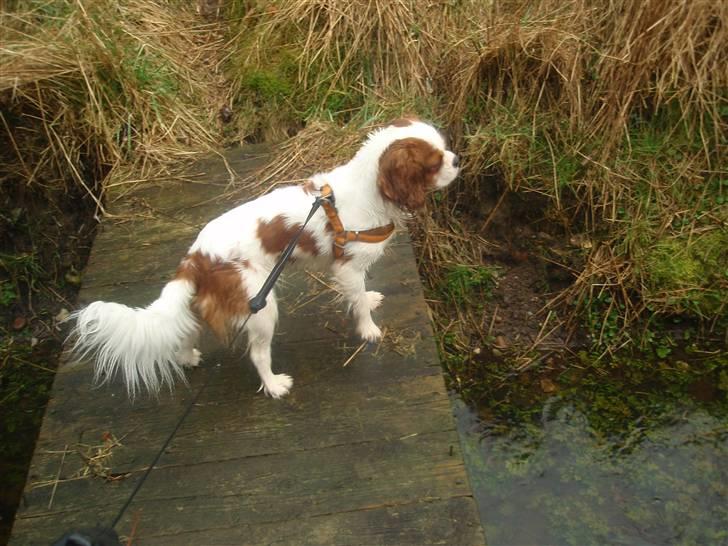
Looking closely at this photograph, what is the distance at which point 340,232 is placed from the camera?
2.80 metres

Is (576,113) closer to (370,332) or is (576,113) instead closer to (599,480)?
(370,332)

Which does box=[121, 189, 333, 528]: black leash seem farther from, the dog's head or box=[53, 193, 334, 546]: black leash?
the dog's head

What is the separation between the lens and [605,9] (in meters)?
4.26

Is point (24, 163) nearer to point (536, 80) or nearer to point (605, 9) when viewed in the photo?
point (536, 80)

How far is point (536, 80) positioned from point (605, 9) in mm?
698

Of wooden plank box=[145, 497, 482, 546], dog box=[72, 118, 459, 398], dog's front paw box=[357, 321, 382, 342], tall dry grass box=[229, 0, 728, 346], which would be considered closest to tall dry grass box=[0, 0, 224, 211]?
tall dry grass box=[229, 0, 728, 346]

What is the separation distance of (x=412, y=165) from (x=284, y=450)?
1335 mm

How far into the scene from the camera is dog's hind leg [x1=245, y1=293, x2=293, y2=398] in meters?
2.62

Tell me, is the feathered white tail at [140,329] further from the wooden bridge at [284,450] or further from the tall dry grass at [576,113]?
the tall dry grass at [576,113]

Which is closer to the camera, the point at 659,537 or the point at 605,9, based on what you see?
the point at 659,537

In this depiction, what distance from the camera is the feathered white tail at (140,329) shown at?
7.59ft

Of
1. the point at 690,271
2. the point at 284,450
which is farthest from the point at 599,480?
the point at 284,450

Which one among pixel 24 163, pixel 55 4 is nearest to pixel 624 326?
pixel 24 163

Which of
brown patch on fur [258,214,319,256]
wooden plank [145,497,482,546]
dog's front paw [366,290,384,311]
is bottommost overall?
wooden plank [145,497,482,546]
